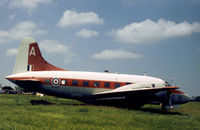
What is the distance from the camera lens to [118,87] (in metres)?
21.6

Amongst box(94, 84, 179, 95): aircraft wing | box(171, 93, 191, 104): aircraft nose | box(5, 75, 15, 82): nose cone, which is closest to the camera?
box(94, 84, 179, 95): aircraft wing

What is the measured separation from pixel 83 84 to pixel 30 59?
6.62 metres

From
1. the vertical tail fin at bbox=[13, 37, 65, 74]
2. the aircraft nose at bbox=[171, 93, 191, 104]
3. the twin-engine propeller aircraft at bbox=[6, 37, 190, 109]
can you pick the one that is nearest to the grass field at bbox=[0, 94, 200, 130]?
the twin-engine propeller aircraft at bbox=[6, 37, 190, 109]

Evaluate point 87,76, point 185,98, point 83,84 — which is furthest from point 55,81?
point 185,98

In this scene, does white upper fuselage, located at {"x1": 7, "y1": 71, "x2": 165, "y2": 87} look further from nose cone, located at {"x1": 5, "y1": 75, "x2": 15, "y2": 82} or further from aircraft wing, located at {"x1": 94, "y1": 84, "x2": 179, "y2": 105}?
aircraft wing, located at {"x1": 94, "y1": 84, "x2": 179, "y2": 105}

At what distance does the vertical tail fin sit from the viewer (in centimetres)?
2127

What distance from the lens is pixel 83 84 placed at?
21.0 meters

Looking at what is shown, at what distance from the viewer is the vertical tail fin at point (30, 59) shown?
21266 millimetres

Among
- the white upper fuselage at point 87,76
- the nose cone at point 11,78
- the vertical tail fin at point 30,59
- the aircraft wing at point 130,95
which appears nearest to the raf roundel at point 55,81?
the white upper fuselage at point 87,76

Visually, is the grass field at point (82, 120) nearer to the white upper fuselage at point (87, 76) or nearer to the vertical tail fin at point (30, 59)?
the white upper fuselage at point (87, 76)

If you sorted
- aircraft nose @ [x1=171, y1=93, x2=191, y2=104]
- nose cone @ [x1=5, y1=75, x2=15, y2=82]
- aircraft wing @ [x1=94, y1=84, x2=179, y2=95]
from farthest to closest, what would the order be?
aircraft nose @ [x1=171, y1=93, x2=191, y2=104] < nose cone @ [x1=5, y1=75, x2=15, y2=82] < aircraft wing @ [x1=94, y1=84, x2=179, y2=95]

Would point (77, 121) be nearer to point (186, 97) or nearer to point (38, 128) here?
point (38, 128)

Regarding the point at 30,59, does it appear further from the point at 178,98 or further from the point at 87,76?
the point at 178,98

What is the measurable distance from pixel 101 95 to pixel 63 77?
4524mm
